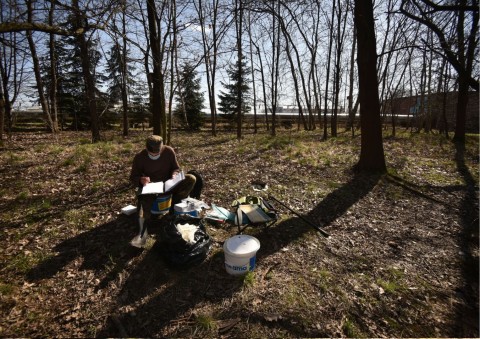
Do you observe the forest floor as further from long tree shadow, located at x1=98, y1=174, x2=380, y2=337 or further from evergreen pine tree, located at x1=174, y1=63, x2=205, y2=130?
evergreen pine tree, located at x1=174, y1=63, x2=205, y2=130

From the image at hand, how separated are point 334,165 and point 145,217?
633cm

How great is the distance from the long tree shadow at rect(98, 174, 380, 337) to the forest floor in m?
0.01

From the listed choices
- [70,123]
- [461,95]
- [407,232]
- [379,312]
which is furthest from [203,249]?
[70,123]

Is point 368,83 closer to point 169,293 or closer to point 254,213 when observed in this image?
point 254,213

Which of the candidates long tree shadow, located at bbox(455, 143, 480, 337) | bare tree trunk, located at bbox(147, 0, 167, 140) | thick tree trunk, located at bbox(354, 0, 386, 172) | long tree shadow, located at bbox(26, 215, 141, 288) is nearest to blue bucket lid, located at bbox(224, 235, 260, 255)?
long tree shadow, located at bbox(26, 215, 141, 288)

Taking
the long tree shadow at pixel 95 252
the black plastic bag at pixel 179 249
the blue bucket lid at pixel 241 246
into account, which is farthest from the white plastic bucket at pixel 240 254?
the long tree shadow at pixel 95 252

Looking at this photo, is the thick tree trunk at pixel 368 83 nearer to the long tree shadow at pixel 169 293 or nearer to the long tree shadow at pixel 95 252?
the long tree shadow at pixel 169 293

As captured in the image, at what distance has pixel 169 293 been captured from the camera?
2.94 metres

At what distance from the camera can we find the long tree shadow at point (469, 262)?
8.89 ft

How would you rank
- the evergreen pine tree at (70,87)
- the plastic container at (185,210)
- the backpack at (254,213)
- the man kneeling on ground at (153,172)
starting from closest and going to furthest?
1. the man kneeling on ground at (153,172)
2. the plastic container at (185,210)
3. the backpack at (254,213)
4. the evergreen pine tree at (70,87)

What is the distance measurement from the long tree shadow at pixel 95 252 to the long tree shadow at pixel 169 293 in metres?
0.31

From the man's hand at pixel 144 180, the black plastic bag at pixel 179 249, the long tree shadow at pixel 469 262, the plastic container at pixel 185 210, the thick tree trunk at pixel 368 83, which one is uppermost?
the thick tree trunk at pixel 368 83

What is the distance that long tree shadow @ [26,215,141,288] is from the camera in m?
3.24

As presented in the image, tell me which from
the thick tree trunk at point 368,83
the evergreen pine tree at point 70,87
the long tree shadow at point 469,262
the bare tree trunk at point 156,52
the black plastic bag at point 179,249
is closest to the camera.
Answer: the long tree shadow at point 469,262
